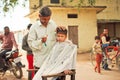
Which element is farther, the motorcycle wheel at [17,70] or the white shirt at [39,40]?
the motorcycle wheel at [17,70]

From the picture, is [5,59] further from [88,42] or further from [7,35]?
[88,42]

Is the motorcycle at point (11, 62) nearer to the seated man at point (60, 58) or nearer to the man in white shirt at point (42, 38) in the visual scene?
the man in white shirt at point (42, 38)

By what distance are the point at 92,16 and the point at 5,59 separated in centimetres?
1656

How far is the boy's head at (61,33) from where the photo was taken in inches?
196

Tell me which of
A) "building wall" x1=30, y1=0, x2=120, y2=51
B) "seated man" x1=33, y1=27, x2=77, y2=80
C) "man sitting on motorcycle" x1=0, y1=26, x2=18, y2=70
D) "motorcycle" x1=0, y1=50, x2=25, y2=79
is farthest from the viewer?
"building wall" x1=30, y1=0, x2=120, y2=51

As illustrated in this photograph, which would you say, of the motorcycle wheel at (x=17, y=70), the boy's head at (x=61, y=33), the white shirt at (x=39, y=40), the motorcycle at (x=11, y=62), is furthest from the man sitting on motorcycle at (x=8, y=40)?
the boy's head at (x=61, y=33)

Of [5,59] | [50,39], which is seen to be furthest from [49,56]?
[5,59]

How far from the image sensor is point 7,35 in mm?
11750

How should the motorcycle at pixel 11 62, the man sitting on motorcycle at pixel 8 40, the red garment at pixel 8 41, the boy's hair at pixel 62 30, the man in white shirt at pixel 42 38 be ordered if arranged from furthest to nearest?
the red garment at pixel 8 41 < the man sitting on motorcycle at pixel 8 40 < the motorcycle at pixel 11 62 < the man in white shirt at pixel 42 38 < the boy's hair at pixel 62 30

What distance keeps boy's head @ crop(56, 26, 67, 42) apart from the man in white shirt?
191 millimetres

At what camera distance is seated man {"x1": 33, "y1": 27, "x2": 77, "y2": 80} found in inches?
191

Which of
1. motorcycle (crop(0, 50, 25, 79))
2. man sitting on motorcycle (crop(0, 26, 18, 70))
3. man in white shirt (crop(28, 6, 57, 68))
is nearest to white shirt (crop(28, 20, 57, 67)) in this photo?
man in white shirt (crop(28, 6, 57, 68))

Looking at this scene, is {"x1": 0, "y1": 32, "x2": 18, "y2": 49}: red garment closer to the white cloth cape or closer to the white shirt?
the white shirt

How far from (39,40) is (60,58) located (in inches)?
18.5
